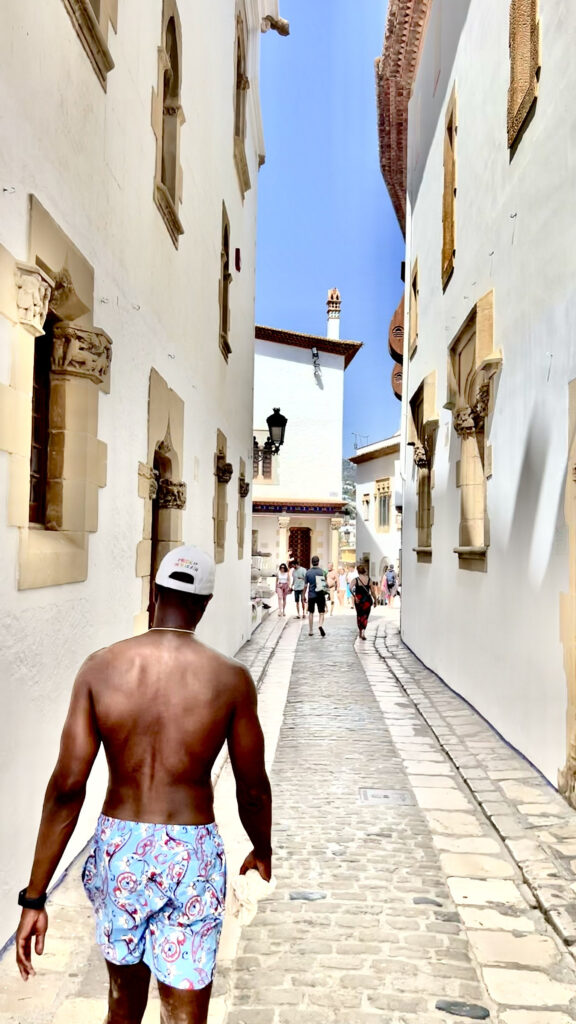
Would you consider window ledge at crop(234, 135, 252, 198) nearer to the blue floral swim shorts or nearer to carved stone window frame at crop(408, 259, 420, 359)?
carved stone window frame at crop(408, 259, 420, 359)

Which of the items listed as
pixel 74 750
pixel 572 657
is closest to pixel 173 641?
pixel 74 750

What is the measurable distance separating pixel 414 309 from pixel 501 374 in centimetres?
773

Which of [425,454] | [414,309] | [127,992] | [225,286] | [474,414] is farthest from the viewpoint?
[414,309]

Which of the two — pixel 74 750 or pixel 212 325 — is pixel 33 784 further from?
pixel 212 325

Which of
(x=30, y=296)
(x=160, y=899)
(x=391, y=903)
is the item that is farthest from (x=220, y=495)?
(x=160, y=899)

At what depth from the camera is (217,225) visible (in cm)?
995

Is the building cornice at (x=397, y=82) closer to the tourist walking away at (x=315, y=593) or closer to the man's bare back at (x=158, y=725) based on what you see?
the tourist walking away at (x=315, y=593)

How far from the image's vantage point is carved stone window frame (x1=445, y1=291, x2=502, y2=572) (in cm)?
793

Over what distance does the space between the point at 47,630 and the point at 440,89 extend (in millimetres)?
11007

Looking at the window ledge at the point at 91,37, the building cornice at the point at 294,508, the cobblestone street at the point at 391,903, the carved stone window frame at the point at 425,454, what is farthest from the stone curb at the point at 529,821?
the building cornice at the point at 294,508

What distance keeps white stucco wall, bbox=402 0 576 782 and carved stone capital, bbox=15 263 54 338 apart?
3.62m

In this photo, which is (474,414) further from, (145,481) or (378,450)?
(378,450)

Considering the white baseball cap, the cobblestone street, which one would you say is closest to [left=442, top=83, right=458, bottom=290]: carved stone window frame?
the cobblestone street

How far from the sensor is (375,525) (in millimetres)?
37875
